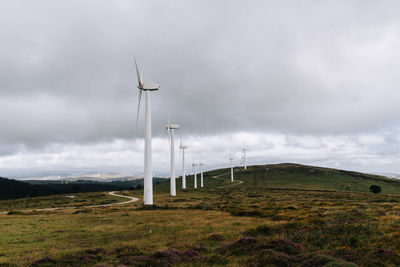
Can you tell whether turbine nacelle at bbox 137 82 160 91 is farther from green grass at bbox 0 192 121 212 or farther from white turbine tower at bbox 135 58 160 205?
green grass at bbox 0 192 121 212

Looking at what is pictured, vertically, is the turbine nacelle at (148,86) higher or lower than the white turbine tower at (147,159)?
higher

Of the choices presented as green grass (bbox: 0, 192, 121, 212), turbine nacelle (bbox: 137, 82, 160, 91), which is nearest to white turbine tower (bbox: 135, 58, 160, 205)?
turbine nacelle (bbox: 137, 82, 160, 91)

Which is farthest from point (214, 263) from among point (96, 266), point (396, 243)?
point (396, 243)

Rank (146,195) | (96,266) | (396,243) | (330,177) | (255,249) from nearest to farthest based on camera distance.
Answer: (96,266) → (396,243) → (255,249) → (146,195) → (330,177)

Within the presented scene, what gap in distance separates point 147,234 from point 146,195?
3500 cm

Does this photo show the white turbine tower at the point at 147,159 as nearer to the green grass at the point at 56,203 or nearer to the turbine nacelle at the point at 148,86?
the turbine nacelle at the point at 148,86

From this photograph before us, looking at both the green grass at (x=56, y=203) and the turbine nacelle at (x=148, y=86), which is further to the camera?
the green grass at (x=56, y=203)

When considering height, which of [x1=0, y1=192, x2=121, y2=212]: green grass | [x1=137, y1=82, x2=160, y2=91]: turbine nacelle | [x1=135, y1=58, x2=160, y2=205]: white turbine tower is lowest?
[x1=0, y1=192, x2=121, y2=212]: green grass

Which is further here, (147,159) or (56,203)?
(56,203)

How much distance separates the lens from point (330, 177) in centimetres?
19088

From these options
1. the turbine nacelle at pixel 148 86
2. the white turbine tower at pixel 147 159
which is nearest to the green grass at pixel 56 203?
the white turbine tower at pixel 147 159

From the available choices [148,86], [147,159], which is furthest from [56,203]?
[148,86]

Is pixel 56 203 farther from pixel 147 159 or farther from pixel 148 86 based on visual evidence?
pixel 148 86

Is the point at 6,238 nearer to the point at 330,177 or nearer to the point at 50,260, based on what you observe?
the point at 50,260
